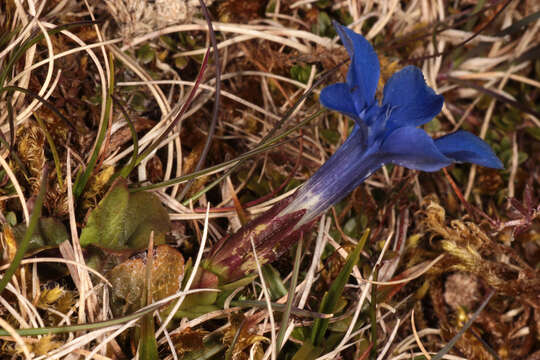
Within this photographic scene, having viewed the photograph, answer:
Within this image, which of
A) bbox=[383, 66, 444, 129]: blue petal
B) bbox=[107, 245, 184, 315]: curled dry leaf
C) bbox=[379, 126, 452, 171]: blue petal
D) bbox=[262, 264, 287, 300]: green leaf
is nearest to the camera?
bbox=[379, 126, 452, 171]: blue petal

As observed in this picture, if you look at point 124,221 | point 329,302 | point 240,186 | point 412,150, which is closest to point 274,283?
point 329,302

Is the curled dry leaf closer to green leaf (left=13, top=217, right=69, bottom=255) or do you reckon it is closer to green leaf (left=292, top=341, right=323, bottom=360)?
green leaf (left=13, top=217, right=69, bottom=255)

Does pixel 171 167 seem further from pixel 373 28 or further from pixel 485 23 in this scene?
pixel 485 23

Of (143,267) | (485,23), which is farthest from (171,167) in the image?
(485,23)

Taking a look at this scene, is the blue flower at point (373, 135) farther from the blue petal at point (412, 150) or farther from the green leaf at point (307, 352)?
the green leaf at point (307, 352)

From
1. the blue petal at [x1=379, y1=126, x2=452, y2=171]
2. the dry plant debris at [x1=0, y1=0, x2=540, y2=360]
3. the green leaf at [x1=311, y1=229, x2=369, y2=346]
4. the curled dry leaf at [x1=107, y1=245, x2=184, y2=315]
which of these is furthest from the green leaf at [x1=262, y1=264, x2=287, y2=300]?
the blue petal at [x1=379, y1=126, x2=452, y2=171]

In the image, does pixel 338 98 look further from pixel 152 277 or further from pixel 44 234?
pixel 44 234
